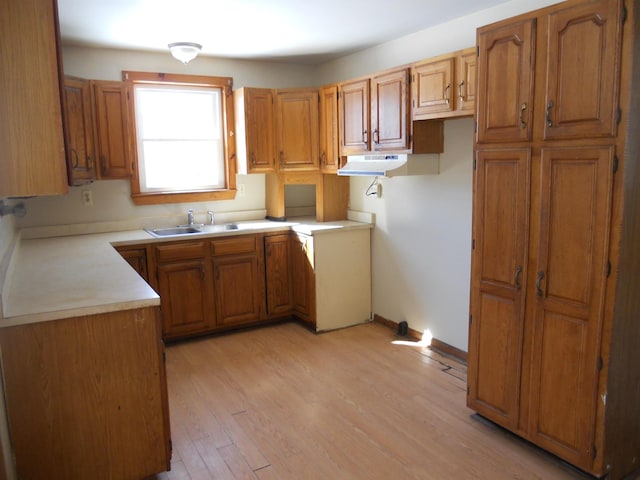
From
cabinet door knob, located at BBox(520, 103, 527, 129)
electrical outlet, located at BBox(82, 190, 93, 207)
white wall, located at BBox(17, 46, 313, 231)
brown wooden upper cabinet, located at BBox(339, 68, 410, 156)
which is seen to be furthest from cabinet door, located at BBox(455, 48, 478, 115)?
electrical outlet, located at BBox(82, 190, 93, 207)

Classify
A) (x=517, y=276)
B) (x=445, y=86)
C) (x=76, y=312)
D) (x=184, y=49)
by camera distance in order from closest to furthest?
(x=76, y=312) → (x=517, y=276) → (x=445, y=86) → (x=184, y=49)

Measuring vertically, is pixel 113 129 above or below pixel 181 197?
above

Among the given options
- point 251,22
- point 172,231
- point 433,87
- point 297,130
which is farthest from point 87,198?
point 433,87

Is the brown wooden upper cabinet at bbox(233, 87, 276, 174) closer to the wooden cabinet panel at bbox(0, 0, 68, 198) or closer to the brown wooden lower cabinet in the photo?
the brown wooden lower cabinet

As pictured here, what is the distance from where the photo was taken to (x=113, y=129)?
416 centimetres

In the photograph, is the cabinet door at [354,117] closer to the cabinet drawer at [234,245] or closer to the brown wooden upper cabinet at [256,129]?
the brown wooden upper cabinet at [256,129]

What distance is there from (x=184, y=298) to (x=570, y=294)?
2952mm

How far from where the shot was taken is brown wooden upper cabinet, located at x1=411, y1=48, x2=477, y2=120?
119 inches

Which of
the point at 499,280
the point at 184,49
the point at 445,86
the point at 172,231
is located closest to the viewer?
the point at 499,280

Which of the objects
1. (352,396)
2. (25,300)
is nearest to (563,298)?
(352,396)

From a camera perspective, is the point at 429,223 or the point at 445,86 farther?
the point at 429,223

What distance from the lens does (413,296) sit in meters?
4.17

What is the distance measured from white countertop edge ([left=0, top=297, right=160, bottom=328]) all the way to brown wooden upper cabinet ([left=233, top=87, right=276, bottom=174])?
8.10 feet

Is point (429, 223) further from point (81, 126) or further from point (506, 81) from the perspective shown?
point (81, 126)
